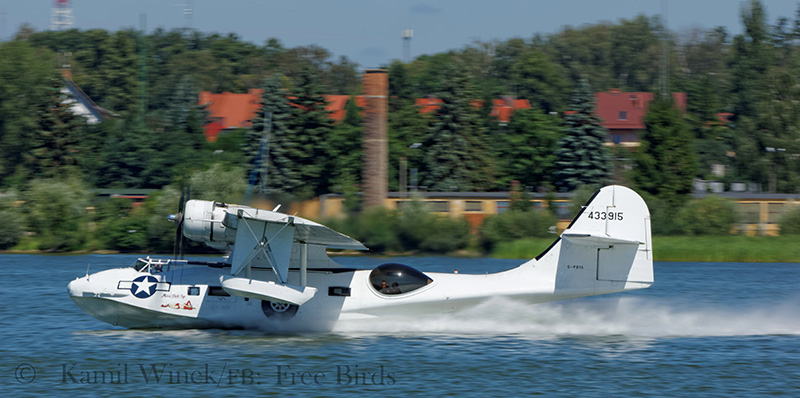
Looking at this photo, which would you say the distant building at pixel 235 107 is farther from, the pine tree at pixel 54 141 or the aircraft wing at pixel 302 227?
the aircraft wing at pixel 302 227

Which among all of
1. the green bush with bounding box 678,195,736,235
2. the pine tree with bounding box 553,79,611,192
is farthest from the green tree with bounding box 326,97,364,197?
the green bush with bounding box 678,195,736,235

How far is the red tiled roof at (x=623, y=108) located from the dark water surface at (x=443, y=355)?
55.3 meters

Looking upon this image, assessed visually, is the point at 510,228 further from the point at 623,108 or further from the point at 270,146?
the point at 623,108

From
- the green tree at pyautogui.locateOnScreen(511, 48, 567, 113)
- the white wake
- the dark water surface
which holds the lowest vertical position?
the dark water surface

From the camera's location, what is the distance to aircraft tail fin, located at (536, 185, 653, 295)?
13.5 metres

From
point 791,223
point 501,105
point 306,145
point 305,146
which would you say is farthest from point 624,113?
point 791,223

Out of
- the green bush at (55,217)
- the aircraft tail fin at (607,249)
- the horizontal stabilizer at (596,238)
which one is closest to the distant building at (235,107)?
the green bush at (55,217)

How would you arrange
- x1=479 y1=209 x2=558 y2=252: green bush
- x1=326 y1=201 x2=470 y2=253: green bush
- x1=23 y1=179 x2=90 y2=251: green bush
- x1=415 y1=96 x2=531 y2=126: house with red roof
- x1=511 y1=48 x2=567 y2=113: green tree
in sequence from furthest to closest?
x1=511 y1=48 x2=567 y2=113: green tree → x1=415 y1=96 x2=531 y2=126: house with red roof → x1=23 y1=179 x2=90 y2=251: green bush → x1=479 y1=209 x2=558 y2=252: green bush → x1=326 y1=201 x2=470 y2=253: green bush

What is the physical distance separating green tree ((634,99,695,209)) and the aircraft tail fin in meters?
31.1

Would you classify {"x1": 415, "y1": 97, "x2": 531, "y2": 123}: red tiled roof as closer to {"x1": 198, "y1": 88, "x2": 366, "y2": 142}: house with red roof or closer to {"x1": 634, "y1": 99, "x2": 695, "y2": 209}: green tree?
{"x1": 198, "y1": 88, "x2": 366, "y2": 142}: house with red roof

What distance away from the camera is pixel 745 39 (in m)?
75.0

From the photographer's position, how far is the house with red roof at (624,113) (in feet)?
232

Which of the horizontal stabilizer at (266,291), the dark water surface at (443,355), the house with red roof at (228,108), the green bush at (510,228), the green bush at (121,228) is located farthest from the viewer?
the house with red roof at (228,108)

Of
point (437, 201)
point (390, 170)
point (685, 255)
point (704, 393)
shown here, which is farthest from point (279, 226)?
point (390, 170)
